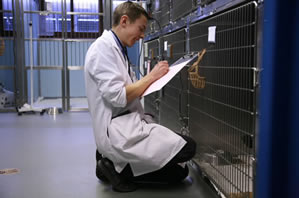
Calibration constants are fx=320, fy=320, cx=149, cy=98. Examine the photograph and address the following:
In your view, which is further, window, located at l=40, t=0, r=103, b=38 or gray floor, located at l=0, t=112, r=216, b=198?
window, located at l=40, t=0, r=103, b=38

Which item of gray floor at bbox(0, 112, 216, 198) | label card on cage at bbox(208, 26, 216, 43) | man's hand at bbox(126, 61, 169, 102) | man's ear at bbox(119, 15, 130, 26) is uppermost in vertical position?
man's ear at bbox(119, 15, 130, 26)

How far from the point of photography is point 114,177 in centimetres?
193

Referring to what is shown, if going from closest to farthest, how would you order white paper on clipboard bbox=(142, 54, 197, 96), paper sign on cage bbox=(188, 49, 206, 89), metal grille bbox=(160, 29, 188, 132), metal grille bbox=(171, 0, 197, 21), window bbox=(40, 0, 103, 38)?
white paper on clipboard bbox=(142, 54, 197, 96) < paper sign on cage bbox=(188, 49, 206, 89) < metal grille bbox=(171, 0, 197, 21) < metal grille bbox=(160, 29, 188, 132) < window bbox=(40, 0, 103, 38)

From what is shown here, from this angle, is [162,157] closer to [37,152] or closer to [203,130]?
[203,130]

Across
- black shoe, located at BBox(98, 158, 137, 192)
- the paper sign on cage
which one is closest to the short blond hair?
the paper sign on cage

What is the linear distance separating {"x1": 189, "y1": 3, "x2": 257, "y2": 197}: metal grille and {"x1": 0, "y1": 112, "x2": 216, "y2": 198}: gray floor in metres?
0.24

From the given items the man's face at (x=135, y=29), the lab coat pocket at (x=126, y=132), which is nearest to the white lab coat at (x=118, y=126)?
the lab coat pocket at (x=126, y=132)

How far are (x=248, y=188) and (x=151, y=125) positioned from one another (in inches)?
26.1

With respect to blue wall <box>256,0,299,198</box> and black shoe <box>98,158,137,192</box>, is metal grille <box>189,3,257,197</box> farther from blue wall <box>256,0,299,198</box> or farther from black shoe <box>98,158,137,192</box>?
black shoe <box>98,158,137,192</box>

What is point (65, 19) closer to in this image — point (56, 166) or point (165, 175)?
point (56, 166)

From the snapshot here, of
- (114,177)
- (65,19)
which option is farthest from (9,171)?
(65,19)

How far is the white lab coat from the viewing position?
69.5 inches

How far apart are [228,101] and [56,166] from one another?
1.46 m

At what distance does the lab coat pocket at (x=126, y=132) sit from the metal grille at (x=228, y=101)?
442 millimetres
